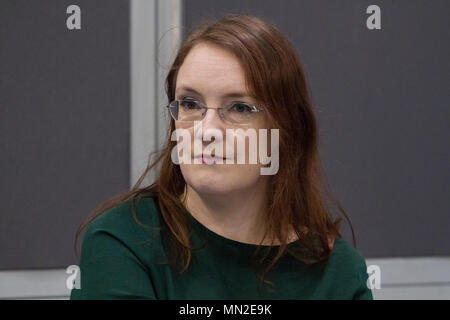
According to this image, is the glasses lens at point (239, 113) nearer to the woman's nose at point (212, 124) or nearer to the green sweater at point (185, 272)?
the woman's nose at point (212, 124)

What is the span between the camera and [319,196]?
102 cm

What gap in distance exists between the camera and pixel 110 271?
0.84 m

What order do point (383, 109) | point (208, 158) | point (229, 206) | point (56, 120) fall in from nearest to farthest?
1. point (208, 158)
2. point (229, 206)
3. point (56, 120)
4. point (383, 109)

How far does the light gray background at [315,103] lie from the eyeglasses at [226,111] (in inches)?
21.0

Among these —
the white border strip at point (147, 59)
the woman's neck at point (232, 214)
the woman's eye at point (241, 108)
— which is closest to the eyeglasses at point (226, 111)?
the woman's eye at point (241, 108)

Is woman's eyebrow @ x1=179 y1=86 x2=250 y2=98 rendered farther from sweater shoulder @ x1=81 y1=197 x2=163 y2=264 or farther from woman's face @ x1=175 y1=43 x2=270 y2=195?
sweater shoulder @ x1=81 y1=197 x2=163 y2=264

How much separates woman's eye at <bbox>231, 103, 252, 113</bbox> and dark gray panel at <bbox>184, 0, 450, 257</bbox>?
604 millimetres

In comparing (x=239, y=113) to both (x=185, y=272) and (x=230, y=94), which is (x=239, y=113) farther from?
(x=185, y=272)

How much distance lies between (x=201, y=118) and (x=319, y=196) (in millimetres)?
297

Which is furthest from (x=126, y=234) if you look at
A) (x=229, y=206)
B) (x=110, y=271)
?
(x=229, y=206)

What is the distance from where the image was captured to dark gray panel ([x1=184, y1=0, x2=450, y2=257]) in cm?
143

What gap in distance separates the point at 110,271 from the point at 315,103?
0.79m

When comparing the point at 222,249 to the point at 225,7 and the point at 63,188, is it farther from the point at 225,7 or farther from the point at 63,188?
the point at 225,7

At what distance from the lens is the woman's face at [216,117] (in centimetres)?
83
